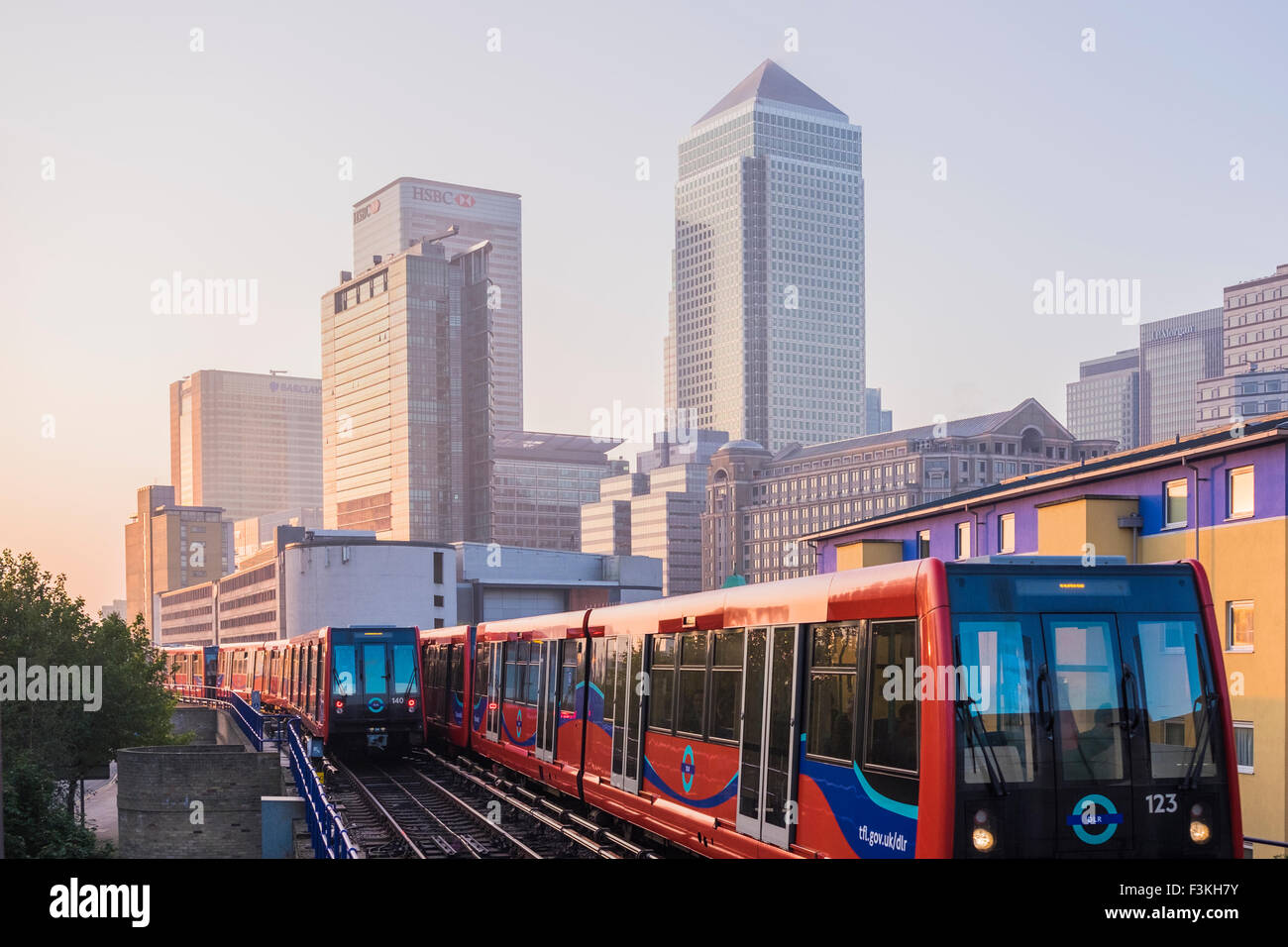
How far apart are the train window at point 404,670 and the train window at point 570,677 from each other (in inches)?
500

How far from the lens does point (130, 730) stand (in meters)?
64.9

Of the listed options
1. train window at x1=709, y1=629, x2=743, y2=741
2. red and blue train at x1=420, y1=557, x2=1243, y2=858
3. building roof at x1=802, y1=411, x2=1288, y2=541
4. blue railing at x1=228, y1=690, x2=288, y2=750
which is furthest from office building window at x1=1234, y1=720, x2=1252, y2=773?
blue railing at x1=228, y1=690, x2=288, y2=750

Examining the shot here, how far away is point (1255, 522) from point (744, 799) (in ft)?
77.2

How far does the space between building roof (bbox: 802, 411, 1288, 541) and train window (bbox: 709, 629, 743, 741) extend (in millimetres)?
21811

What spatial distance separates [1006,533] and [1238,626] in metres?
11.1

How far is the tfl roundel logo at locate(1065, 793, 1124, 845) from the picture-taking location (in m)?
10.5

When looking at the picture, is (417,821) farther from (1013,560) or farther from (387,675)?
(1013,560)

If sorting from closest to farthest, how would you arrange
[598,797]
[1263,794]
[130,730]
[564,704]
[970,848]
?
[970,848], [598,797], [564,704], [1263,794], [130,730]

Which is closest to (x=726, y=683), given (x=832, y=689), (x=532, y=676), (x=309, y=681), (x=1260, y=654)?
(x=832, y=689)

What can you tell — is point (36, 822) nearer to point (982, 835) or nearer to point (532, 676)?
point (532, 676)

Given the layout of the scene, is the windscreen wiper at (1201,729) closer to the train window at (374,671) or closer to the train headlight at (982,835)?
the train headlight at (982,835)

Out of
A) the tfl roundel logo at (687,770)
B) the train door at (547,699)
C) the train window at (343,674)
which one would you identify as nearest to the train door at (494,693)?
the train door at (547,699)

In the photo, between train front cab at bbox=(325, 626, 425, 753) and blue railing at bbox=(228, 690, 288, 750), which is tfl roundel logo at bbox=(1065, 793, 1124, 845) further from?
blue railing at bbox=(228, 690, 288, 750)

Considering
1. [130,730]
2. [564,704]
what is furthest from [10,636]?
[564,704]
